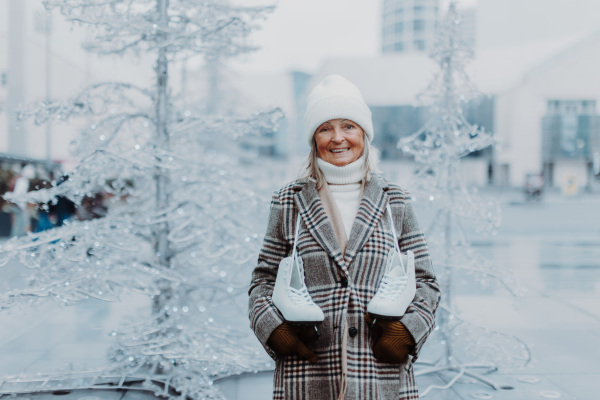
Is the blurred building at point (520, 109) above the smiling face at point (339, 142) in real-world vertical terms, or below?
above

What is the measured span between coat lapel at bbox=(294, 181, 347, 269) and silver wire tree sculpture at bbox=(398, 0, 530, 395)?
2.66 m

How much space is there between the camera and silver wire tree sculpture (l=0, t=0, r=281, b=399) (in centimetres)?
369

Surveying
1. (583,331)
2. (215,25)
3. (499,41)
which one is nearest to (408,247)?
(215,25)

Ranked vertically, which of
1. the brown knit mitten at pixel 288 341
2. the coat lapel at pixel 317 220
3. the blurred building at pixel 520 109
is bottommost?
the brown knit mitten at pixel 288 341

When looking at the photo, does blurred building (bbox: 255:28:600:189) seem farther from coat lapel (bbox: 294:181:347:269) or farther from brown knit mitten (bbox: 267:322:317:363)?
brown knit mitten (bbox: 267:322:317:363)

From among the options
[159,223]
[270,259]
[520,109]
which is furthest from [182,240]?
[520,109]

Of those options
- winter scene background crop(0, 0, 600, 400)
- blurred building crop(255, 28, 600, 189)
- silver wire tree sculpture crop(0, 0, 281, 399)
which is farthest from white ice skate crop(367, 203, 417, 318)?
blurred building crop(255, 28, 600, 189)

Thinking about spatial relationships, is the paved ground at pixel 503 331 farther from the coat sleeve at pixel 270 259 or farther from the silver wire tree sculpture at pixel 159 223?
the coat sleeve at pixel 270 259

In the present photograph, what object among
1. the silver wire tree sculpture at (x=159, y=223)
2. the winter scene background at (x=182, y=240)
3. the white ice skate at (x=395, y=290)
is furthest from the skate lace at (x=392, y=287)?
the silver wire tree sculpture at (x=159, y=223)

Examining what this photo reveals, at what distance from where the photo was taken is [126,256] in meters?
4.14

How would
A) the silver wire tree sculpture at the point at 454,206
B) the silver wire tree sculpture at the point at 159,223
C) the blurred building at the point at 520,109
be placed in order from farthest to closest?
the blurred building at the point at 520,109
the silver wire tree sculpture at the point at 454,206
the silver wire tree sculpture at the point at 159,223

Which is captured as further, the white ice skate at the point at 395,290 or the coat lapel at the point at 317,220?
the coat lapel at the point at 317,220

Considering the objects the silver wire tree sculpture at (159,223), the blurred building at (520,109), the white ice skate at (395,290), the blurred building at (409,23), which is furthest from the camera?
the blurred building at (409,23)

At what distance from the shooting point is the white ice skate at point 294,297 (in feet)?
5.49
